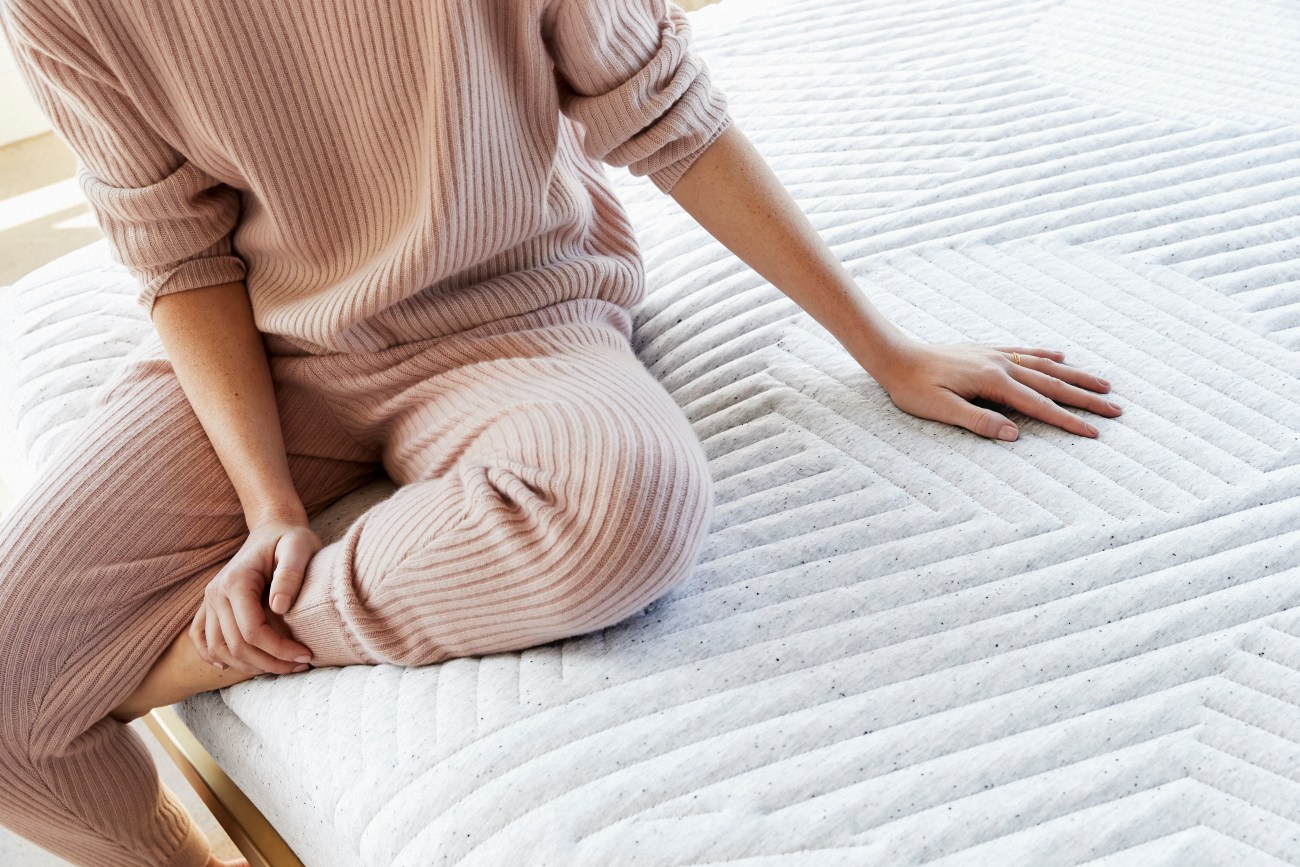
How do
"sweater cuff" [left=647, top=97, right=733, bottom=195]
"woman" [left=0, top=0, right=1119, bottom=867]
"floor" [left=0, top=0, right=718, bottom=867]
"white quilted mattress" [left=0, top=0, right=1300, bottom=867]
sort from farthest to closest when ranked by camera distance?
"floor" [left=0, top=0, right=718, bottom=867] → "sweater cuff" [left=647, top=97, right=733, bottom=195] → "woman" [left=0, top=0, right=1119, bottom=867] → "white quilted mattress" [left=0, top=0, right=1300, bottom=867]

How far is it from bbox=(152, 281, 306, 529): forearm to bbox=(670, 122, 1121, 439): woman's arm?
37 cm

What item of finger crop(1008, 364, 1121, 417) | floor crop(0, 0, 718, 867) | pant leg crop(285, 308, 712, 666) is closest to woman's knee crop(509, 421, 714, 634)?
pant leg crop(285, 308, 712, 666)

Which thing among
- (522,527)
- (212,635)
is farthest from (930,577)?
(212,635)

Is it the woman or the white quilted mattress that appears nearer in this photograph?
the white quilted mattress

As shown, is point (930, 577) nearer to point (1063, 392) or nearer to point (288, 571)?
point (1063, 392)

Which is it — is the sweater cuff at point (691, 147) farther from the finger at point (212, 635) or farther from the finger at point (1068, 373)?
the finger at point (212, 635)

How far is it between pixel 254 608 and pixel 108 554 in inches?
4.9

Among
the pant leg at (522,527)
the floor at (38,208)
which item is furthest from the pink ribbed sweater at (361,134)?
the floor at (38,208)

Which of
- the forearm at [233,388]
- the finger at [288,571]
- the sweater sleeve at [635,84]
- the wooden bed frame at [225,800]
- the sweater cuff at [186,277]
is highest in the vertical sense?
the sweater sleeve at [635,84]

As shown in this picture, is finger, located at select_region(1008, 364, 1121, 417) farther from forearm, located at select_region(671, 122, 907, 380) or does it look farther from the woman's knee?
the woman's knee

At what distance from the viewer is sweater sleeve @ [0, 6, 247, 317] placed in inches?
33.4

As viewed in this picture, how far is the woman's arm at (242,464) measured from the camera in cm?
84

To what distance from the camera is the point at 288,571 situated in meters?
0.84

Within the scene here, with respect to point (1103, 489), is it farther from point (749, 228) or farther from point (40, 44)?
point (40, 44)
